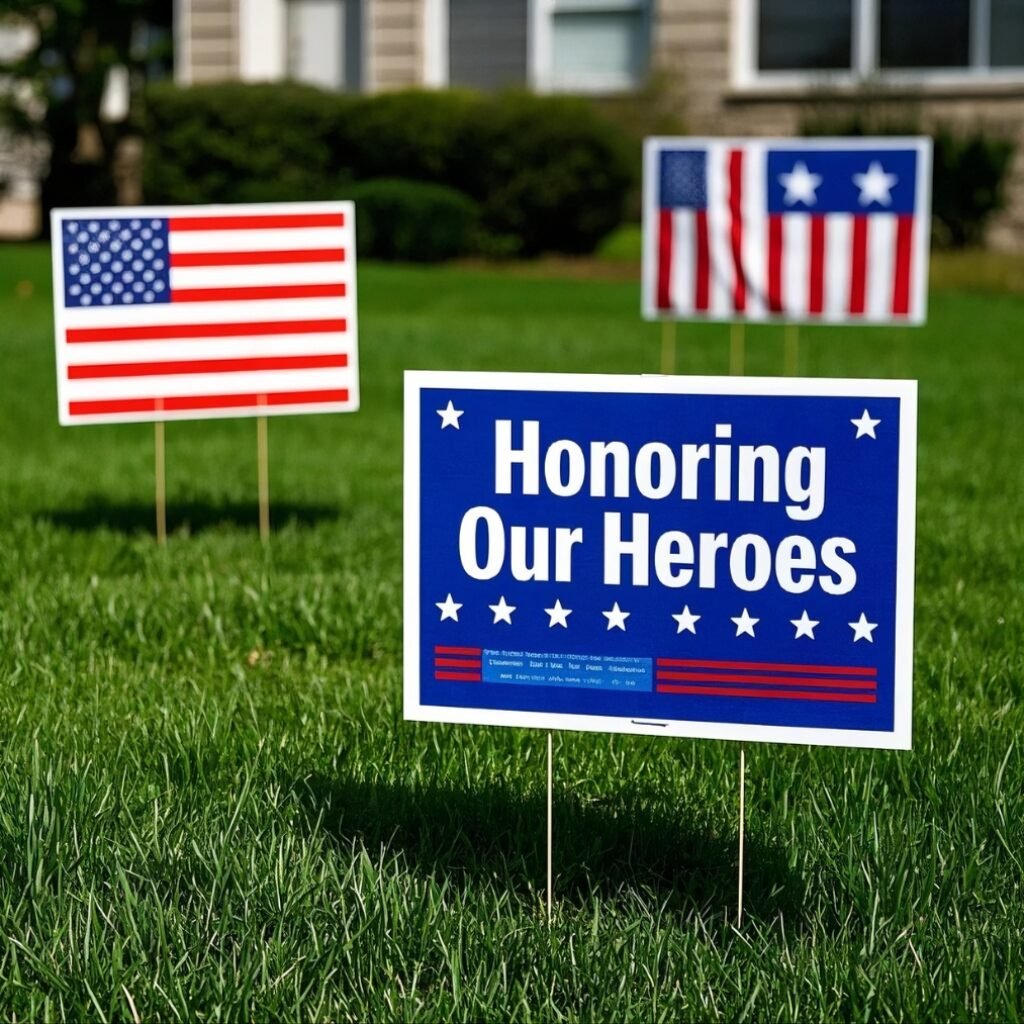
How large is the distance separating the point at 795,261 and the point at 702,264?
0.53 metres

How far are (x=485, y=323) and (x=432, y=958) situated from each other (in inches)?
549

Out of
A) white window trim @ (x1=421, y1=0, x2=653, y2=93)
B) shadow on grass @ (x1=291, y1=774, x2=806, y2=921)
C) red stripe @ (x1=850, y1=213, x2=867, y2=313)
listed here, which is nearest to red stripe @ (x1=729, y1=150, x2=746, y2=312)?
red stripe @ (x1=850, y1=213, x2=867, y2=313)

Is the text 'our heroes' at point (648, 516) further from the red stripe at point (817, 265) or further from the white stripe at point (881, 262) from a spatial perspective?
the red stripe at point (817, 265)

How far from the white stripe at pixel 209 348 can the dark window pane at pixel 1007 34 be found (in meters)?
21.6

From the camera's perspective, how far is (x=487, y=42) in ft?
94.2

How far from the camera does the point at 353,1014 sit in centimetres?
305

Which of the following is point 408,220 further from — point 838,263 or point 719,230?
point 838,263

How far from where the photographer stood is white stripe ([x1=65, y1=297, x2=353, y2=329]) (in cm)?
716

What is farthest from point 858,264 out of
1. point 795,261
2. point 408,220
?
point 408,220

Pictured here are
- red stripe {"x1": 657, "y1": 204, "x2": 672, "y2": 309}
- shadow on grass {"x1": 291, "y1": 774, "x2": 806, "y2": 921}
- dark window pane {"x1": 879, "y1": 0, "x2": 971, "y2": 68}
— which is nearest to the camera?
shadow on grass {"x1": 291, "y1": 774, "x2": 806, "y2": 921}

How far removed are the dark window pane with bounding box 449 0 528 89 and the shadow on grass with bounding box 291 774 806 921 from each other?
25433 mm

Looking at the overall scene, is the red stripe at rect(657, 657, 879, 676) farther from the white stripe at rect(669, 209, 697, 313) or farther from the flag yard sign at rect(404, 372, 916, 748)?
the white stripe at rect(669, 209, 697, 313)

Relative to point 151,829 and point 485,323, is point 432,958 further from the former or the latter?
point 485,323

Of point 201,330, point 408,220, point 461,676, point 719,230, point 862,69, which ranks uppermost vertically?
point 862,69
